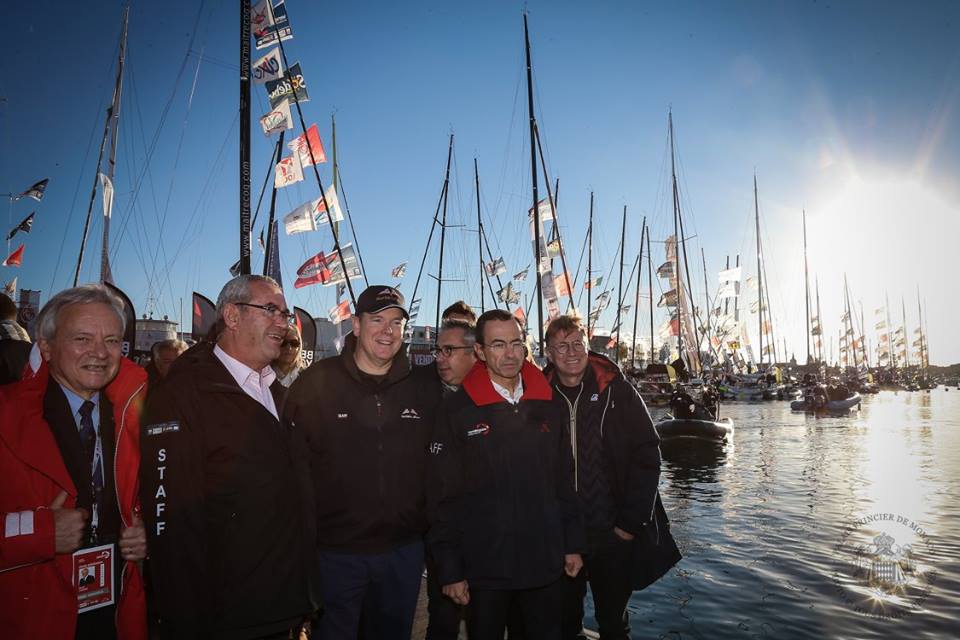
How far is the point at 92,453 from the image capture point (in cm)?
228

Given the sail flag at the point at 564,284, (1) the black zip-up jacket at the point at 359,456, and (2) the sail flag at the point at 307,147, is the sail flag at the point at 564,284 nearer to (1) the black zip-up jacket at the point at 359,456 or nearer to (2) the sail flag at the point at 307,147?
(2) the sail flag at the point at 307,147

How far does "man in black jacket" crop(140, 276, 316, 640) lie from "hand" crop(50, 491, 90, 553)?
22 cm

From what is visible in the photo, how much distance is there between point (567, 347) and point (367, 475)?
1.66 meters

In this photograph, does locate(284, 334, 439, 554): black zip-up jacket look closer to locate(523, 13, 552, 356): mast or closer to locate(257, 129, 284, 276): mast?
locate(257, 129, 284, 276): mast

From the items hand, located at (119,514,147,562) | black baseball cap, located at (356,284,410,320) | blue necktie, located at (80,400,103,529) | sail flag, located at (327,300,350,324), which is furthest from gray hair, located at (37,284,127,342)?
sail flag, located at (327,300,350,324)

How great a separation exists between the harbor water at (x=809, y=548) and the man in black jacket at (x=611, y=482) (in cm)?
269

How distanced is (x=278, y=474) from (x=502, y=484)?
1.24m

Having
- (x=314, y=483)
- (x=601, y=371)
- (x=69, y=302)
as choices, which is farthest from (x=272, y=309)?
(x=601, y=371)

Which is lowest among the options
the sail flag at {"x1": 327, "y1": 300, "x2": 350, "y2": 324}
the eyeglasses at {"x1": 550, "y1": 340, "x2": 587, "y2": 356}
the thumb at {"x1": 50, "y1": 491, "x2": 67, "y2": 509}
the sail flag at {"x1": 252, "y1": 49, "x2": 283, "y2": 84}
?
the thumb at {"x1": 50, "y1": 491, "x2": 67, "y2": 509}

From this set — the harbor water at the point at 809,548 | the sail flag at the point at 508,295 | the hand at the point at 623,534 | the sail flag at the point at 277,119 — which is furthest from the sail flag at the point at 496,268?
the hand at the point at 623,534

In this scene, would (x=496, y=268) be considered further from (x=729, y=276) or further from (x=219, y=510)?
(x=219, y=510)

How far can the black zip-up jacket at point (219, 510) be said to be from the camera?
2.13 meters

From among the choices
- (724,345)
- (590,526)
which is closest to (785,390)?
(724,345)

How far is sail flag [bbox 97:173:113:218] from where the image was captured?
1562cm
